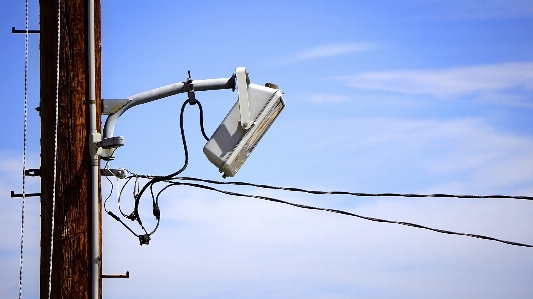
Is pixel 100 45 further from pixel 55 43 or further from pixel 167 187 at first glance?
pixel 167 187

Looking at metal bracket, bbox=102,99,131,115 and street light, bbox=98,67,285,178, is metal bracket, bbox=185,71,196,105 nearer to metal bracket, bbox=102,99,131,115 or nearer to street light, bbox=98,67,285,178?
street light, bbox=98,67,285,178

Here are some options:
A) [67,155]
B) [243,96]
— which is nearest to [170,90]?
[243,96]

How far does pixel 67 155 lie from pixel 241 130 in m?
1.46

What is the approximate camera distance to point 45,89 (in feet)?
22.4

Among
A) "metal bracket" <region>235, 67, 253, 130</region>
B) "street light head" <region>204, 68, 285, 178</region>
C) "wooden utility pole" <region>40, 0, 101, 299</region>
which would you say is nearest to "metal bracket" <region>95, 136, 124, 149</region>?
"wooden utility pole" <region>40, 0, 101, 299</region>

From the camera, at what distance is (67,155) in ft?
22.0

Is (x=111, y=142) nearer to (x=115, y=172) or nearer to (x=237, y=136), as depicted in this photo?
(x=115, y=172)

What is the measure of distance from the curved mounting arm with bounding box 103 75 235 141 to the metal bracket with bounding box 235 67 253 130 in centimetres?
11

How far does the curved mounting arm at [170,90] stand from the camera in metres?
7.10

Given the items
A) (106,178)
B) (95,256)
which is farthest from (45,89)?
(95,256)

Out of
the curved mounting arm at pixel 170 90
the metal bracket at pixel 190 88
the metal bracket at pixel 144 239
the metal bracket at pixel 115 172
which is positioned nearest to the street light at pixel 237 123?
the curved mounting arm at pixel 170 90

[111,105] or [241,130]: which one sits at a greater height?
[111,105]

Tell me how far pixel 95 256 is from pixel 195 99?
169 centimetres

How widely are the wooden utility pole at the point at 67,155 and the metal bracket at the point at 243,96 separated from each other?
130 cm
